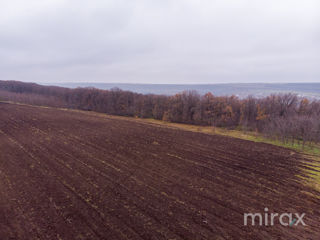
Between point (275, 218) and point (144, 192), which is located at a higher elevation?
point (144, 192)

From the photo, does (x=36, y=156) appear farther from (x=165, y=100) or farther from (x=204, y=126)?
(x=165, y=100)

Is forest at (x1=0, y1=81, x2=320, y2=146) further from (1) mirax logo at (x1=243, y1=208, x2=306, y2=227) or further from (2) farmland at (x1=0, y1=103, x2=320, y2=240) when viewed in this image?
(1) mirax logo at (x1=243, y1=208, x2=306, y2=227)

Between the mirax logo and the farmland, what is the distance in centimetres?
25

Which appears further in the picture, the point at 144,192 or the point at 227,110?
the point at 227,110

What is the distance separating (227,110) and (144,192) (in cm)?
3045

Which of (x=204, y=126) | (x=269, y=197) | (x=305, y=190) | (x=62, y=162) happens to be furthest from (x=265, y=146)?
(x=62, y=162)

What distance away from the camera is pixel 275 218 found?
780 centimetres

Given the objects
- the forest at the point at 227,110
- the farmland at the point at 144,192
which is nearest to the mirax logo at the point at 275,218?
the farmland at the point at 144,192

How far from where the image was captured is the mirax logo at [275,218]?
7469mm

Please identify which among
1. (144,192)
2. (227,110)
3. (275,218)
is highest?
(227,110)

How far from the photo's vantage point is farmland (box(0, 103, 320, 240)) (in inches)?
266

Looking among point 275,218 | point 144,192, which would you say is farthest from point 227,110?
point 144,192

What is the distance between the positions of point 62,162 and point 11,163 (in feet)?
12.1

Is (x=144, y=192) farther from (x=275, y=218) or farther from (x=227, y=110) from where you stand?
(x=227, y=110)
